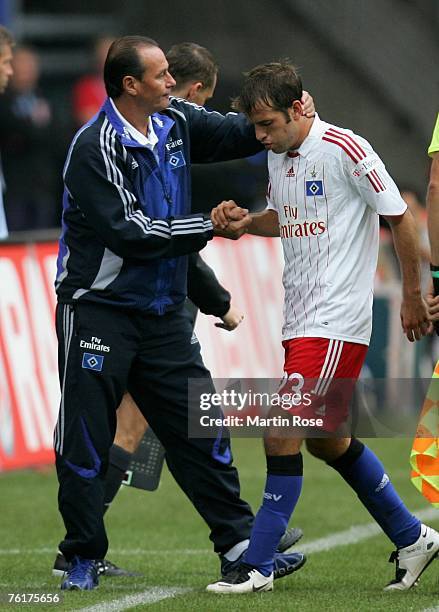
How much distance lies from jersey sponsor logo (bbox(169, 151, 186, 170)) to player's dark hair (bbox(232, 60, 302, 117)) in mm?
402

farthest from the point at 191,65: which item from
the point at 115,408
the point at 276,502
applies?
the point at 276,502

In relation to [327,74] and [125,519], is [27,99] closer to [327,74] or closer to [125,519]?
[327,74]

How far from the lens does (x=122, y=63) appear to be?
6840 mm

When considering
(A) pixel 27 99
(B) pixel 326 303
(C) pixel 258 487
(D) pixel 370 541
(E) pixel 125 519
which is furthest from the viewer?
(A) pixel 27 99

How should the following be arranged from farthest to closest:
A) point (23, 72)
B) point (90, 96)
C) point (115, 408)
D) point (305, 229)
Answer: point (90, 96) < point (23, 72) < point (115, 408) < point (305, 229)

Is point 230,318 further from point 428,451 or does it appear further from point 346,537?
point 346,537

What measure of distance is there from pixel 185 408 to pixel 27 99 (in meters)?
9.31

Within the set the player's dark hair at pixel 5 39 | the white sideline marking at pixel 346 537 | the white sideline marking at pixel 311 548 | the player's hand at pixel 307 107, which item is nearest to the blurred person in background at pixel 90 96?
the player's dark hair at pixel 5 39

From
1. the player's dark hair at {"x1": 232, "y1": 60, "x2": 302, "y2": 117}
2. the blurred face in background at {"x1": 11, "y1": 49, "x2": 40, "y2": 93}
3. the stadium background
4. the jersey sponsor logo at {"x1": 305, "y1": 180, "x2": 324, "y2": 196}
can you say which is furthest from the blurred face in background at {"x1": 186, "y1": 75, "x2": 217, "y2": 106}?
the blurred face in background at {"x1": 11, "y1": 49, "x2": 40, "y2": 93}

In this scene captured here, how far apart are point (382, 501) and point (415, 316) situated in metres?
0.90

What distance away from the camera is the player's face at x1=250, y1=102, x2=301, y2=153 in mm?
6762

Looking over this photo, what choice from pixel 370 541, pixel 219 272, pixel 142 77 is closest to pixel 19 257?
pixel 219 272

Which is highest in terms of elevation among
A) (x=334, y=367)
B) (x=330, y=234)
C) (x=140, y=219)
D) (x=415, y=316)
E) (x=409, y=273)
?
(x=140, y=219)

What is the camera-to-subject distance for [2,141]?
1608cm
